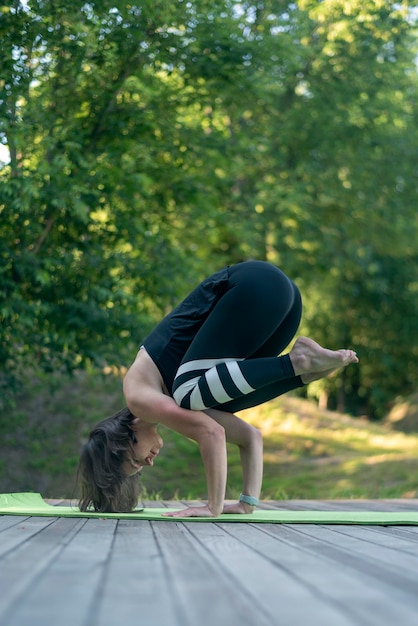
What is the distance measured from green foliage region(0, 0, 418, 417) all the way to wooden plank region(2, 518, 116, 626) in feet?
14.3

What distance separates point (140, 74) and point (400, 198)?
738 cm

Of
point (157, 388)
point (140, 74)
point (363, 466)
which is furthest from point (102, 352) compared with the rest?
point (363, 466)

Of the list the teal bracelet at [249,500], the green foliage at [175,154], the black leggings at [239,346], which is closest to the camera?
the black leggings at [239,346]

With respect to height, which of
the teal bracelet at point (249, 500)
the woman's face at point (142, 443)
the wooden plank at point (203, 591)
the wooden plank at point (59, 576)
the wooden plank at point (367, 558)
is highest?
the woman's face at point (142, 443)

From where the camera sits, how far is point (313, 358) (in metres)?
3.89

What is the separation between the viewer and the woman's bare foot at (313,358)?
3879 mm

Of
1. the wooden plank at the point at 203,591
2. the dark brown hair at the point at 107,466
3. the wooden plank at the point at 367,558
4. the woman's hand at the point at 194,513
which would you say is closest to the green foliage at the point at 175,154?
the dark brown hair at the point at 107,466

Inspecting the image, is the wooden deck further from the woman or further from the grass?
the grass

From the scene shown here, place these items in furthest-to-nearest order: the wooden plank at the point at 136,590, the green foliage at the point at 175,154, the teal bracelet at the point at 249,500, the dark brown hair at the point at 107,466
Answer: the green foliage at the point at 175,154 < the teal bracelet at the point at 249,500 < the dark brown hair at the point at 107,466 < the wooden plank at the point at 136,590

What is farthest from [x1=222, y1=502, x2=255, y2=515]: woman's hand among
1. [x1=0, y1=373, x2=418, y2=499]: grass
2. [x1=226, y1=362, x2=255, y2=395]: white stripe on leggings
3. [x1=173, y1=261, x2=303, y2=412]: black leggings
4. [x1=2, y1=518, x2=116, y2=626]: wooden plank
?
[x1=0, y1=373, x2=418, y2=499]: grass

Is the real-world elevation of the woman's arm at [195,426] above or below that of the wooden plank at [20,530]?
above

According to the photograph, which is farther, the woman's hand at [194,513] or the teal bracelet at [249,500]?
the teal bracelet at [249,500]

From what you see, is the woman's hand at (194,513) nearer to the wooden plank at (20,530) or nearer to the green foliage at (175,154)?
the wooden plank at (20,530)

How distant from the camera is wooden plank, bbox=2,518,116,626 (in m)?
1.72
